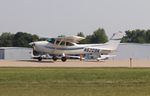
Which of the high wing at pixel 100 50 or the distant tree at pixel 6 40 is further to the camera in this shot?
the distant tree at pixel 6 40

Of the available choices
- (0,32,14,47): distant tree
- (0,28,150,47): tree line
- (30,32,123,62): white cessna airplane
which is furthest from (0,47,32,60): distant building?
(0,32,14,47): distant tree

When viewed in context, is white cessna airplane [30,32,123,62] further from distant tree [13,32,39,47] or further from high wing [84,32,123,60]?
distant tree [13,32,39,47]

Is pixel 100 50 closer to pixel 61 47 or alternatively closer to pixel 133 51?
pixel 61 47

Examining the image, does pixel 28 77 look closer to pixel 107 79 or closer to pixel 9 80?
pixel 9 80

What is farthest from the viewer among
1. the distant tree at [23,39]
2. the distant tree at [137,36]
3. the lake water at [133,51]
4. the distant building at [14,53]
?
the distant tree at [137,36]

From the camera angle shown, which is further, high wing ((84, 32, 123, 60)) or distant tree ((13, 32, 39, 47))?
distant tree ((13, 32, 39, 47))

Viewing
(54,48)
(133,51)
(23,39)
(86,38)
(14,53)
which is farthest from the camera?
(23,39)

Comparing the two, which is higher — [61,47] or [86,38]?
[86,38]

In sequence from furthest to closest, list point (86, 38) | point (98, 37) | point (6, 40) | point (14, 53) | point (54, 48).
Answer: point (98, 37)
point (6, 40)
point (86, 38)
point (14, 53)
point (54, 48)

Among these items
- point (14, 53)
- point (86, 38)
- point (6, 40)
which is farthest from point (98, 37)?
point (14, 53)

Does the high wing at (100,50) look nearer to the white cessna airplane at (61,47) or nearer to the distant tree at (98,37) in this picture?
the white cessna airplane at (61,47)

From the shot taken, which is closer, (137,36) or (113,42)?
(113,42)

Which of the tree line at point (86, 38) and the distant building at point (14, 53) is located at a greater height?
the tree line at point (86, 38)

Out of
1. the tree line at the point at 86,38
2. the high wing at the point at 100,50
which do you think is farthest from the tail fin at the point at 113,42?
the tree line at the point at 86,38
